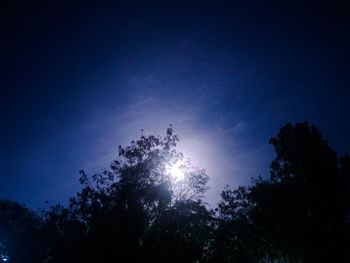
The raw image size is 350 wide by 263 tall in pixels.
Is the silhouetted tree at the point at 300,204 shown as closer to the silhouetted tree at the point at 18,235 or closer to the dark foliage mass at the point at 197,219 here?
the dark foliage mass at the point at 197,219

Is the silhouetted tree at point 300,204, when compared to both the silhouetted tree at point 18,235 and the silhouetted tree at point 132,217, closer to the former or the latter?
the silhouetted tree at point 132,217

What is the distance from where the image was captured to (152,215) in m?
25.4

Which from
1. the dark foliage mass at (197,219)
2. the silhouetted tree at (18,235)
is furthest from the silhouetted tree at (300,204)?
the silhouetted tree at (18,235)

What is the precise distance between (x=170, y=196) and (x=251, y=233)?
15.2 m

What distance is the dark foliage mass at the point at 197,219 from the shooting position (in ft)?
74.6

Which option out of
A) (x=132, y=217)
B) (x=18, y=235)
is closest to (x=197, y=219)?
(x=132, y=217)

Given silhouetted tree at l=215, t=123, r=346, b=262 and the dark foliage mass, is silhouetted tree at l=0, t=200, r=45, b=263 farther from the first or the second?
silhouetted tree at l=215, t=123, r=346, b=262

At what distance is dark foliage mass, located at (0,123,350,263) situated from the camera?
22.8 metres

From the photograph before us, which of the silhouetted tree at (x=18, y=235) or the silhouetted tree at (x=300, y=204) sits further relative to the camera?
the silhouetted tree at (x=18, y=235)

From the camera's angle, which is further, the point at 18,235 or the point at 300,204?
the point at 18,235

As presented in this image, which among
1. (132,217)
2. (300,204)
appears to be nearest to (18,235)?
(132,217)

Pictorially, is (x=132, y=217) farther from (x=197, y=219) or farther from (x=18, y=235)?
(x=18, y=235)

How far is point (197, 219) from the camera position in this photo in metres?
A: 27.1

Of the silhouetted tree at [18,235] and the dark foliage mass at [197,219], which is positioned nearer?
the dark foliage mass at [197,219]
